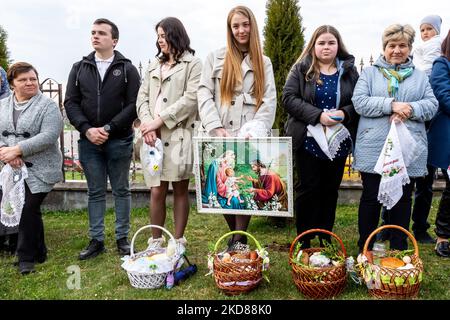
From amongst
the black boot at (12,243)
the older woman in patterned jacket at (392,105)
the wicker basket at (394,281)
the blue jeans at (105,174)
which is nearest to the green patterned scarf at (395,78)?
the older woman in patterned jacket at (392,105)

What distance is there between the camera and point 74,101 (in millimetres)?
4422

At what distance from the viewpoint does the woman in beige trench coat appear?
398 cm

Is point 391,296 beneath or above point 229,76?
beneath

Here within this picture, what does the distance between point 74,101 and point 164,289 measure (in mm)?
2094

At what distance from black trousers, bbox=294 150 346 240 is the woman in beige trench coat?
1.02m

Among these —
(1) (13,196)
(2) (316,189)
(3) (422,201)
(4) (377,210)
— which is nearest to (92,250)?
(1) (13,196)

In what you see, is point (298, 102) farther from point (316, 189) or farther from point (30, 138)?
point (30, 138)

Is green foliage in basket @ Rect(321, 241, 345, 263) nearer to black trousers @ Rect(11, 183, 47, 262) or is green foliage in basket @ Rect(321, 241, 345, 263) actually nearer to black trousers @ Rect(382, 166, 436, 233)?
black trousers @ Rect(382, 166, 436, 233)

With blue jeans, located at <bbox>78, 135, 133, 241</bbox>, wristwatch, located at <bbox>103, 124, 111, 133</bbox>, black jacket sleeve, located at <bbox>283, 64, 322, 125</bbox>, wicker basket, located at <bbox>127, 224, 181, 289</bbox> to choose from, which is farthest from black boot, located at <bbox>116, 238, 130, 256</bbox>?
black jacket sleeve, located at <bbox>283, 64, 322, 125</bbox>

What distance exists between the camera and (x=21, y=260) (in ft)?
13.9

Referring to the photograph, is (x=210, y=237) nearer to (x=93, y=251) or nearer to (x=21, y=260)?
(x=93, y=251)

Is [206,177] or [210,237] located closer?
[206,177]

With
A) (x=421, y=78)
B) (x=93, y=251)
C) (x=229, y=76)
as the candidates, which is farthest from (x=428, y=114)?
(x=93, y=251)

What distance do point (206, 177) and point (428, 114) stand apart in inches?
73.0
